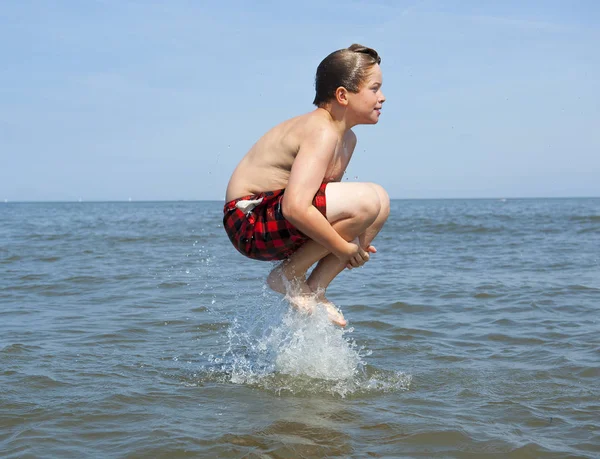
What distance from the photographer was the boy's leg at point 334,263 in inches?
→ 148

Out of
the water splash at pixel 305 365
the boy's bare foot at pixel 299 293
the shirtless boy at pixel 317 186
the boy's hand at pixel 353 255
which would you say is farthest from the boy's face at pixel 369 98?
the water splash at pixel 305 365

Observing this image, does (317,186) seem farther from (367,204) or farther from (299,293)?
(299,293)

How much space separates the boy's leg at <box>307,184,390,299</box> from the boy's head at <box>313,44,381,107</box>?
1.86ft

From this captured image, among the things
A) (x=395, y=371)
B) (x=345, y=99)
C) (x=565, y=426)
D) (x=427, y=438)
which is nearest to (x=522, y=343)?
(x=395, y=371)

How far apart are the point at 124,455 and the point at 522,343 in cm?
326

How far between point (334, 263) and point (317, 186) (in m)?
0.70

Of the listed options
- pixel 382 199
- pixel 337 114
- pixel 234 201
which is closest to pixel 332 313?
pixel 382 199

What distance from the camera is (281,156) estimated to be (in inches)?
141

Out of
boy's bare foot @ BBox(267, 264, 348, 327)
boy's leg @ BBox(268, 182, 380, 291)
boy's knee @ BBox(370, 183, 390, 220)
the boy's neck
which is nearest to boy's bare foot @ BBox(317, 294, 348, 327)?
boy's bare foot @ BBox(267, 264, 348, 327)

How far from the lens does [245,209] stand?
370 cm

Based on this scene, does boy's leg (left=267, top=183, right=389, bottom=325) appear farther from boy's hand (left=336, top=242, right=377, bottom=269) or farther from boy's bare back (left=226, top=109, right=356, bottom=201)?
boy's bare back (left=226, top=109, right=356, bottom=201)

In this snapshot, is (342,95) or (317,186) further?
(342,95)

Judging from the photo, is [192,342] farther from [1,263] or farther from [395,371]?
[1,263]

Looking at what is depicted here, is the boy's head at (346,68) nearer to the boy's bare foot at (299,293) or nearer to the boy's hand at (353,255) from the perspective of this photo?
the boy's hand at (353,255)
